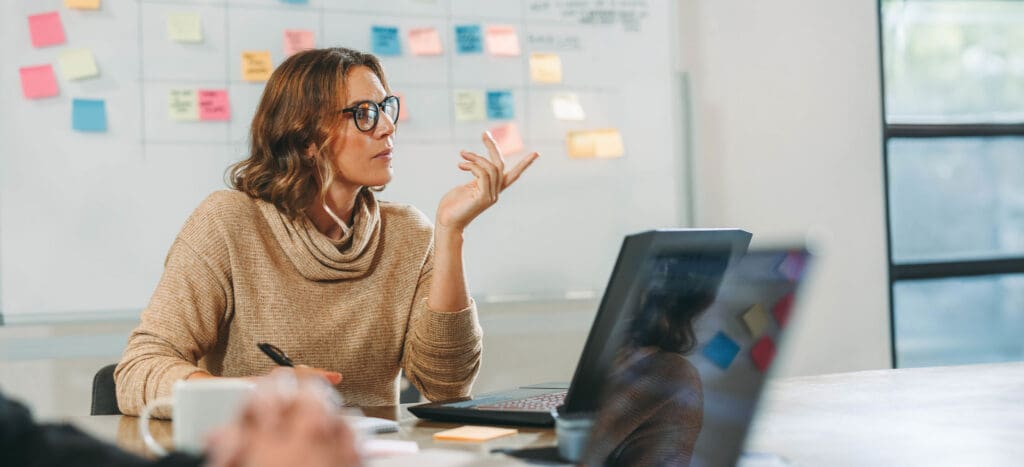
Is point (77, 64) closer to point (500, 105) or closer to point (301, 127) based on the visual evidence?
point (301, 127)

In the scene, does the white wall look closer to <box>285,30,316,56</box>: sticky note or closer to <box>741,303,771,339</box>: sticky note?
<box>285,30,316,56</box>: sticky note

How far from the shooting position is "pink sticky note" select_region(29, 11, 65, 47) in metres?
2.20

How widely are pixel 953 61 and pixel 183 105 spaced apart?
249cm

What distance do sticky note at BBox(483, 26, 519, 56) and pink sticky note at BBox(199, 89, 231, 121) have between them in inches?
27.0

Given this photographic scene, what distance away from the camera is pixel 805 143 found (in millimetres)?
2914

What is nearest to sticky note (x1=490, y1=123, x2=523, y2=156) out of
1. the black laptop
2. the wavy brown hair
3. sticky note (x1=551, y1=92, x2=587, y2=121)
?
sticky note (x1=551, y1=92, x2=587, y2=121)

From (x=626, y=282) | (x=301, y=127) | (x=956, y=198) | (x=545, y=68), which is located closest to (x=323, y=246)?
(x=301, y=127)

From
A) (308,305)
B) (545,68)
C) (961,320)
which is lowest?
(961,320)

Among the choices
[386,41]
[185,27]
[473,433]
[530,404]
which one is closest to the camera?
[473,433]

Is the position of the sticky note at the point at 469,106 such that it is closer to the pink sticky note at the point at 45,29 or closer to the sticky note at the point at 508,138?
the sticky note at the point at 508,138

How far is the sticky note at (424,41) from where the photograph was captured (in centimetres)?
251

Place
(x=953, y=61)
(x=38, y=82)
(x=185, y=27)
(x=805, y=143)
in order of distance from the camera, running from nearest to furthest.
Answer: (x=38, y=82) < (x=185, y=27) < (x=805, y=143) < (x=953, y=61)

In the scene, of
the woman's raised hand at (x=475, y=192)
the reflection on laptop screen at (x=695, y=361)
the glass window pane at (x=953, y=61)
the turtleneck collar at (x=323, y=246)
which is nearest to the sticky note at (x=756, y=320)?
the reflection on laptop screen at (x=695, y=361)

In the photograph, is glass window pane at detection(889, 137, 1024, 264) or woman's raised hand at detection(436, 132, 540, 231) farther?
glass window pane at detection(889, 137, 1024, 264)
